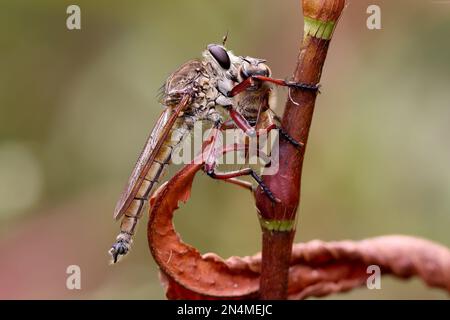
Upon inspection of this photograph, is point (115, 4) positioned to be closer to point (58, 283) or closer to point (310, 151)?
point (310, 151)

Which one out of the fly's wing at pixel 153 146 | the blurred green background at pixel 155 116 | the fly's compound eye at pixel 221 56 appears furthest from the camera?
the blurred green background at pixel 155 116

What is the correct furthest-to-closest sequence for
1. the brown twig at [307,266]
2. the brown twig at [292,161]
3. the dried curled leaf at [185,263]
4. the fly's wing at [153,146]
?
the fly's wing at [153,146]
the brown twig at [307,266]
the dried curled leaf at [185,263]
the brown twig at [292,161]

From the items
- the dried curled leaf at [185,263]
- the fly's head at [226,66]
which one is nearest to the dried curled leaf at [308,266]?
the dried curled leaf at [185,263]

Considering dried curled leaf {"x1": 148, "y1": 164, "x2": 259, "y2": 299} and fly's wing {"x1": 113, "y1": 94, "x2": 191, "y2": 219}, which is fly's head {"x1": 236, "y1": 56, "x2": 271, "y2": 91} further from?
dried curled leaf {"x1": 148, "y1": 164, "x2": 259, "y2": 299}

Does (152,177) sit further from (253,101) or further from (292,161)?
(292,161)

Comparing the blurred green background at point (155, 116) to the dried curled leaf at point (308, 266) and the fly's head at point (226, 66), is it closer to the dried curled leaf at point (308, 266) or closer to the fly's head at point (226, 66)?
the fly's head at point (226, 66)

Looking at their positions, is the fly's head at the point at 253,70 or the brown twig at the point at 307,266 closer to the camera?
the brown twig at the point at 307,266

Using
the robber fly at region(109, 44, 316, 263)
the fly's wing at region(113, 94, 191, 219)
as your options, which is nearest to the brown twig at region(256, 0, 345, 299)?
the robber fly at region(109, 44, 316, 263)
